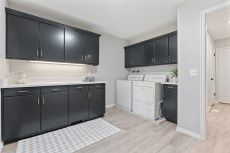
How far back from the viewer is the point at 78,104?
2.49 metres

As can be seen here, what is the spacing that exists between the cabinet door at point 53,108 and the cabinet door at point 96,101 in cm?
61

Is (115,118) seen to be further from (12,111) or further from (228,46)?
(228,46)

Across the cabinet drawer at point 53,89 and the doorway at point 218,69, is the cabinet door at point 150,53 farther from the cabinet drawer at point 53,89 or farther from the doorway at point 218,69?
the cabinet drawer at point 53,89

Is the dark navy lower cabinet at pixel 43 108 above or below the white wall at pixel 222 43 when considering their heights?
below

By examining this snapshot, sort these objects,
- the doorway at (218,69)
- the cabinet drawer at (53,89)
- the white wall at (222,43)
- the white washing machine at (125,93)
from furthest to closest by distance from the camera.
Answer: the white wall at (222,43) → the doorway at (218,69) → the white washing machine at (125,93) → the cabinet drawer at (53,89)

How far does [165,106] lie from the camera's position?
2600 millimetres

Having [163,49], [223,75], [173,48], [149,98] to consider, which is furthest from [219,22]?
[149,98]

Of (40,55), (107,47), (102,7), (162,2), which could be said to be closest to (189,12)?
(162,2)

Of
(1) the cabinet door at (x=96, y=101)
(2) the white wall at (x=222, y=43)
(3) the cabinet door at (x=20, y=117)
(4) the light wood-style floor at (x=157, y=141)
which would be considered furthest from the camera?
(2) the white wall at (x=222, y=43)

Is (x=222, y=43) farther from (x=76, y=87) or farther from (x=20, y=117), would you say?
(x=20, y=117)

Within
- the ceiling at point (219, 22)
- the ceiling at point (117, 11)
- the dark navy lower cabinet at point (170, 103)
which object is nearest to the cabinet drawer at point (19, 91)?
the ceiling at point (117, 11)

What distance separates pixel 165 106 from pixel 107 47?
8.52ft

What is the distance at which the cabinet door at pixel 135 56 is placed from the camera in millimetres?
3583

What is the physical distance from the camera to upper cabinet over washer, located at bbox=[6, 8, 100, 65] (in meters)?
1.93
